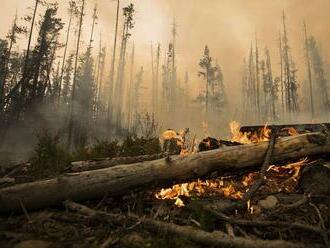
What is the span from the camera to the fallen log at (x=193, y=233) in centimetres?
384

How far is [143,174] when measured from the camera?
5605 millimetres

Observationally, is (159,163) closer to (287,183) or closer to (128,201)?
(128,201)

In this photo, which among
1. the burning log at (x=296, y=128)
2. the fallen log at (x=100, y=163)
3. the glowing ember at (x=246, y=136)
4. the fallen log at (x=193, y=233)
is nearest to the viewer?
the fallen log at (x=193, y=233)

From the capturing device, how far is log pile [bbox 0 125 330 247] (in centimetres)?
432

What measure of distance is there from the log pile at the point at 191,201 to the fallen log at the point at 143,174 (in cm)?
2

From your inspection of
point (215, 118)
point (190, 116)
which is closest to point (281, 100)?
point (215, 118)

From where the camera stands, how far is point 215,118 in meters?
62.3

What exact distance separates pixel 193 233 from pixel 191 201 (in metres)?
0.86

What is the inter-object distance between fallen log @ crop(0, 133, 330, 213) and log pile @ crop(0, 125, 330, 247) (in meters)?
0.02

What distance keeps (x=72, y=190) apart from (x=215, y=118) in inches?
2291

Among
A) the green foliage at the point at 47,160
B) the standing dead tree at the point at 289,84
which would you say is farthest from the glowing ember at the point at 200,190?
the standing dead tree at the point at 289,84

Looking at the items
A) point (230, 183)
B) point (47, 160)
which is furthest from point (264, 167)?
point (47, 160)

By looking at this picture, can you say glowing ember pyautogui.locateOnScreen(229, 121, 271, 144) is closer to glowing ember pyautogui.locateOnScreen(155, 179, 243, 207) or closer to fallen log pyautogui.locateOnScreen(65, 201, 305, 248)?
glowing ember pyautogui.locateOnScreen(155, 179, 243, 207)

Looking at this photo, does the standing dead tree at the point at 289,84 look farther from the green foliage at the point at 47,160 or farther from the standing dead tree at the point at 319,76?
the green foliage at the point at 47,160
